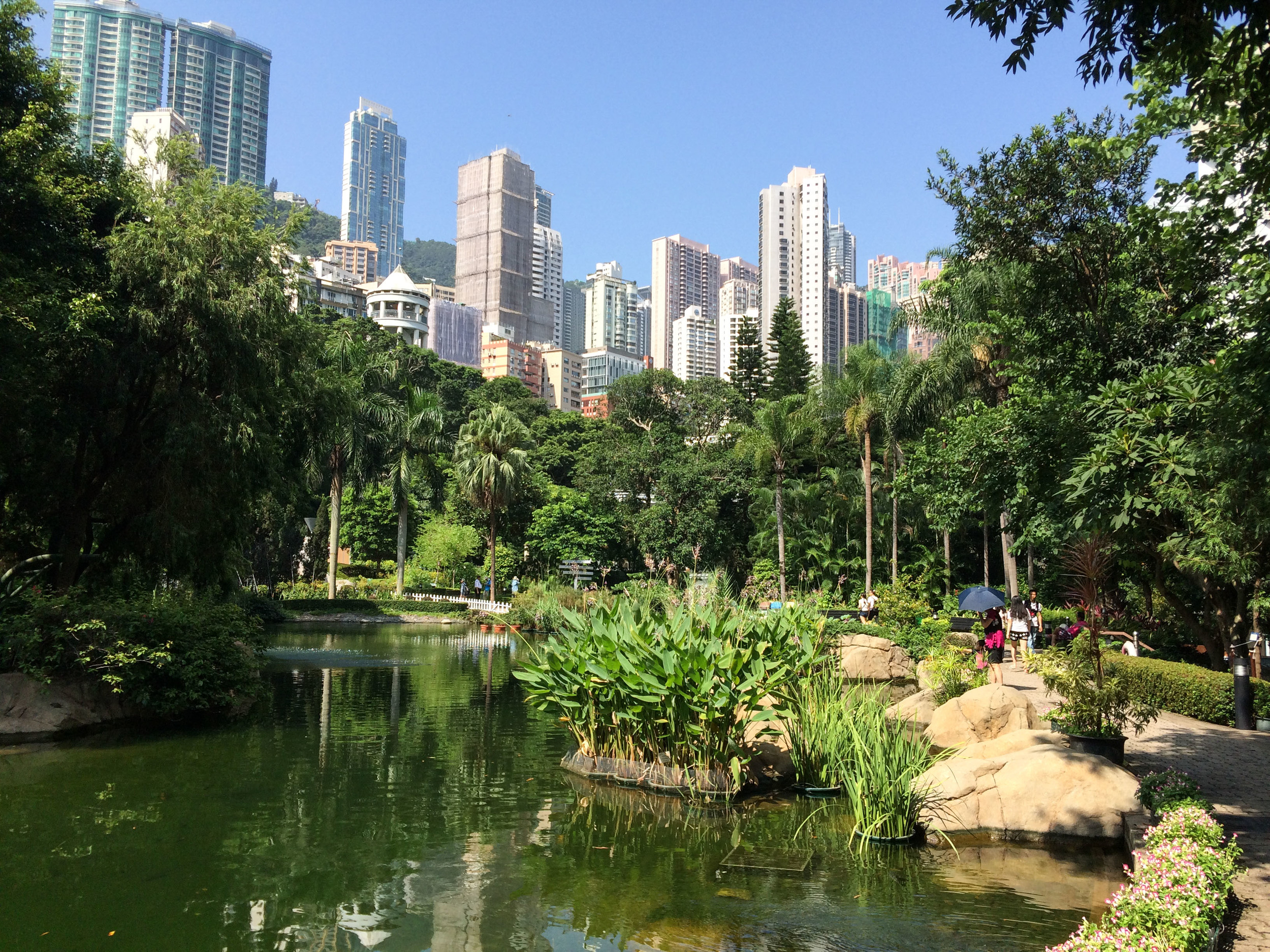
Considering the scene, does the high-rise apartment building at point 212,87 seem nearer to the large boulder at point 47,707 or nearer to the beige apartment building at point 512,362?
the beige apartment building at point 512,362

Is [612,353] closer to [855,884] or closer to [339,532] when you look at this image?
[339,532]

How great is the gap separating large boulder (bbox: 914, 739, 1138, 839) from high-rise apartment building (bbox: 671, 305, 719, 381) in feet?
479

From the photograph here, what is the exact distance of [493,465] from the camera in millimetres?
37719

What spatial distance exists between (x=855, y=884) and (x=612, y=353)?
14210cm

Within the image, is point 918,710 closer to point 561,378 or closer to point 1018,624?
point 1018,624

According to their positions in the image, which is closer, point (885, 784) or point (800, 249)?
point (885, 784)

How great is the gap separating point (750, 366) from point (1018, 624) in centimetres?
3606

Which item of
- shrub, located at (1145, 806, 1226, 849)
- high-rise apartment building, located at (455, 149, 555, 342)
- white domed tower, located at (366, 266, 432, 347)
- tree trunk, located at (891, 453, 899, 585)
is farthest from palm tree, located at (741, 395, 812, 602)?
high-rise apartment building, located at (455, 149, 555, 342)

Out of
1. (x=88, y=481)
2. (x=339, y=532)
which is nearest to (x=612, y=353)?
(x=339, y=532)

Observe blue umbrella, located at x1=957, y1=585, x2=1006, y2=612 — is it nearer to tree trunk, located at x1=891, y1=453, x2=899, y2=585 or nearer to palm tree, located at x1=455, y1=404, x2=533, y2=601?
tree trunk, located at x1=891, y1=453, x2=899, y2=585

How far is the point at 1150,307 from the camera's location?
9.47 m

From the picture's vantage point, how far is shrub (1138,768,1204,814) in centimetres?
694

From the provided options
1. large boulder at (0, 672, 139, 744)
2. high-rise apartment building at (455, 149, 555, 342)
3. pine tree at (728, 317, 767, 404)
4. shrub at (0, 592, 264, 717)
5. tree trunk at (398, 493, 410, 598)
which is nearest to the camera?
large boulder at (0, 672, 139, 744)

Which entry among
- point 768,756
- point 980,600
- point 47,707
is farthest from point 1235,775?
point 47,707
